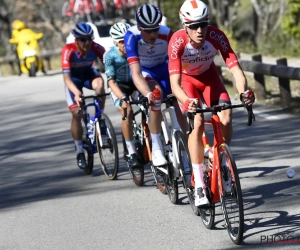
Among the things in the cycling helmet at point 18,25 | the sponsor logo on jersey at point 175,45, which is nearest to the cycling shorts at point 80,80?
the sponsor logo on jersey at point 175,45

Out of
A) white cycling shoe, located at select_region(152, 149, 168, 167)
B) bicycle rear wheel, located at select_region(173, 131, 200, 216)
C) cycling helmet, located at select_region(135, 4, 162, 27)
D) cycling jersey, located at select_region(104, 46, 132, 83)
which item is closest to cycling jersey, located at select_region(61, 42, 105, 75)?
cycling jersey, located at select_region(104, 46, 132, 83)

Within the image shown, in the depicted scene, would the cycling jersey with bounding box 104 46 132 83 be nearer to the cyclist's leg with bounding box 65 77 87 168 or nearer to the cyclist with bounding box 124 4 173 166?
the cyclist with bounding box 124 4 173 166

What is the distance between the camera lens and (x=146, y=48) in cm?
950

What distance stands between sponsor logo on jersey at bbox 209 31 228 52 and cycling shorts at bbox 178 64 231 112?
15.8 inches

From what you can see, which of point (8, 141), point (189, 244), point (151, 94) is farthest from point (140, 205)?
point (8, 141)

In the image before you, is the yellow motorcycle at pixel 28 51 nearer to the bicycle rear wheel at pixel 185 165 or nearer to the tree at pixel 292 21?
the tree at pixel 292 21

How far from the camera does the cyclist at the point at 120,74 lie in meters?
9.98

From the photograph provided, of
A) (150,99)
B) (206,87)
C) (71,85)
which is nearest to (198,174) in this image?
(206,87)

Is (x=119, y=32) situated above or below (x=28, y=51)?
above

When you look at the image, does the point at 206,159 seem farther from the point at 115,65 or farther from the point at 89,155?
the point at 89,155

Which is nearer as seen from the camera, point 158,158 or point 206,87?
point 206,87

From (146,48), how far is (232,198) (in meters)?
Result: 3.07

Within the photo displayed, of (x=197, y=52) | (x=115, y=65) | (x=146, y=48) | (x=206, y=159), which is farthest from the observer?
(x=115, y=65)

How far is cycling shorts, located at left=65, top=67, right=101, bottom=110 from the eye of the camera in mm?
11398
